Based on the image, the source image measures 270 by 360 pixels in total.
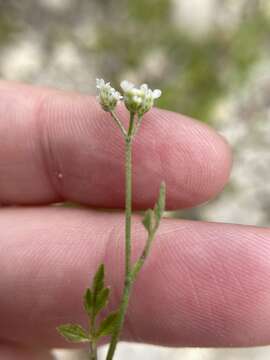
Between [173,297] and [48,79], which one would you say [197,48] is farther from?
[173,297]

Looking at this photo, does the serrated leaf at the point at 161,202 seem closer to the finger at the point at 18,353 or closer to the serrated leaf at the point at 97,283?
the serrated leaf at the point at 97,283

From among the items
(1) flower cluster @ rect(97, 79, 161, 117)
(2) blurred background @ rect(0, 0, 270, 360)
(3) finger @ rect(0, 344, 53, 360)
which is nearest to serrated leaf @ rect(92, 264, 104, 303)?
(1) flower cluster @ rect(97, 79, 161, 117)

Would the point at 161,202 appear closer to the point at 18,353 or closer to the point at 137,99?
the point at 137,99

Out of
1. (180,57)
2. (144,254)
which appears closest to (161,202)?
(144,254)

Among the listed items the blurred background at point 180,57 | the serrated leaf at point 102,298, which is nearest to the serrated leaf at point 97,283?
the serrated leaf at point 102,298

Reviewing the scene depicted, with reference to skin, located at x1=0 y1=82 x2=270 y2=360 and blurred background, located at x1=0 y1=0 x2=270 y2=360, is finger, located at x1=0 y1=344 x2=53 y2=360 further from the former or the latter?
blurred background, located at x1=0 y1=0 x2=270 y2=360

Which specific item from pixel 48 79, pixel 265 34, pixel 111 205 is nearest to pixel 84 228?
pixel 111 205

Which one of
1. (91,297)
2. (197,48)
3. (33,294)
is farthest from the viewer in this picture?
(197,48)
